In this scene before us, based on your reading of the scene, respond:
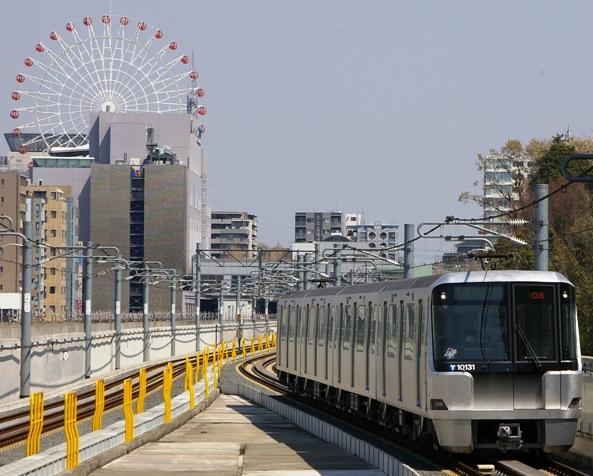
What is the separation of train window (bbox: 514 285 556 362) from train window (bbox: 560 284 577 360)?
16 centimetres

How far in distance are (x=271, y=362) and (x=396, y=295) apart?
48372 millimetres

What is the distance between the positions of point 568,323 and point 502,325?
1.03 metres

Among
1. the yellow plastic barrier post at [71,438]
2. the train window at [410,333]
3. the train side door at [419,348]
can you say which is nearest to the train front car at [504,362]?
the train side door at [419,348]

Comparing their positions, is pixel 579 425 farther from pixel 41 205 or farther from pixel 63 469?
pixel 41 205

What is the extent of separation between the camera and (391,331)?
882 inches

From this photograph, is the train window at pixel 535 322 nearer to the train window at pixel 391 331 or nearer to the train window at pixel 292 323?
the train window at pixel 391 331

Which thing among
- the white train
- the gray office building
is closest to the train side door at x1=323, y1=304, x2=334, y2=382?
the white train

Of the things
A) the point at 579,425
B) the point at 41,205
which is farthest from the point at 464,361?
the point at 41,205

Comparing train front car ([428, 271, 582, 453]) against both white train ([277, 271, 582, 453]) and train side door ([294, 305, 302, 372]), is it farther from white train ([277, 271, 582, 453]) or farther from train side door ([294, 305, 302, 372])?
train side door ([294, 305, 302, 372])

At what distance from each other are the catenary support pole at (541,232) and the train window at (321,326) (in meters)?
9.16

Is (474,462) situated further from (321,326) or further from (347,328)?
(321,326)

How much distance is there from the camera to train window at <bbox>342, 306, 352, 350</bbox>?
2769 cm

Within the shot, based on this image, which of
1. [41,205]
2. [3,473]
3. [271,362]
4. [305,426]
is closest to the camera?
[3,473]

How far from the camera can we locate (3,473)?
14.5 m
